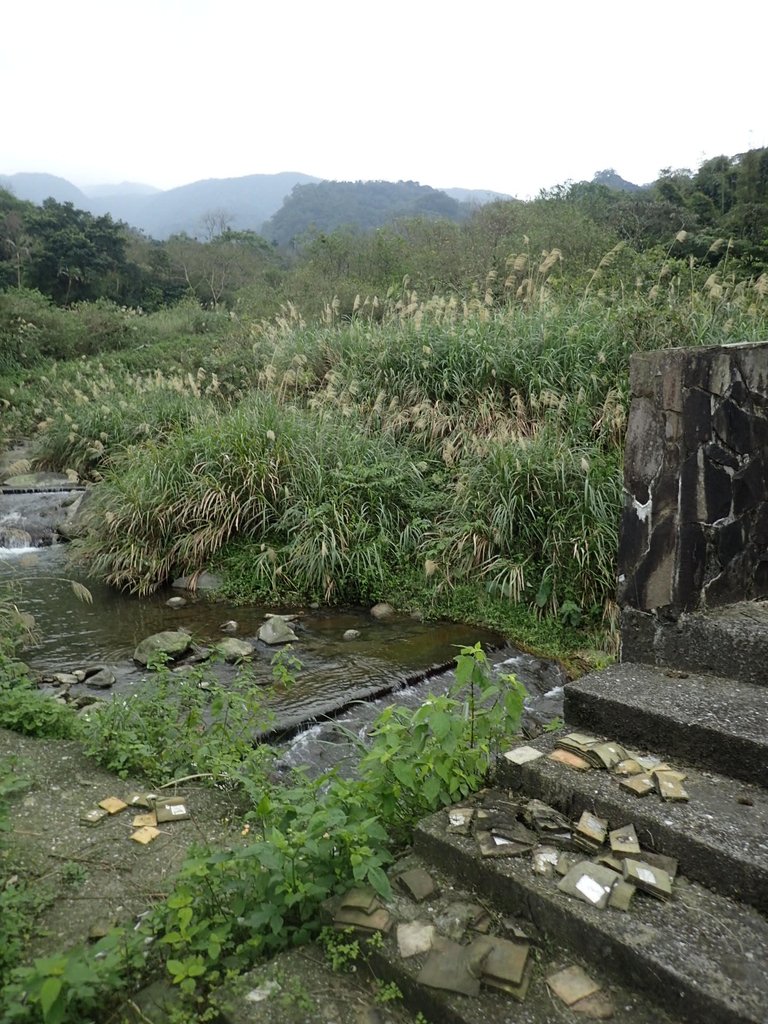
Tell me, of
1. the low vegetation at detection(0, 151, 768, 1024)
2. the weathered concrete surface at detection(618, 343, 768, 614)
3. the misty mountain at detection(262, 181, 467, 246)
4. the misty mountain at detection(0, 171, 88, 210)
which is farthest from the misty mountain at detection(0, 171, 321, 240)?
the weathered concrete surface at detection(618, 343, 768, 614)

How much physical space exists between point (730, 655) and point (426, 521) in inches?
128

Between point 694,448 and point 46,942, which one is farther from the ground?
point 694,448

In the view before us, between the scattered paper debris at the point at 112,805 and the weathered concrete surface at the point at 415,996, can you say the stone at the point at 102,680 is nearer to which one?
the scattered paper debris at the point at 112,805

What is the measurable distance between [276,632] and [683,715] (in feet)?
10.2

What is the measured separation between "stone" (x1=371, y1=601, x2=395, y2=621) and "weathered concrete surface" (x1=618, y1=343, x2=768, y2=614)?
2.42 m

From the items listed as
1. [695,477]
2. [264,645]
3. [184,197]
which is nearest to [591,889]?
[695,477]

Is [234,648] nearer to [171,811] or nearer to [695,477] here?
[171,811]

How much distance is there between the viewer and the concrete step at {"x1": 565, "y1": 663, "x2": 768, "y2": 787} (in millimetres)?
1930

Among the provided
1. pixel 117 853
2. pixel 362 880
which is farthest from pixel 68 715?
pixel 362 880

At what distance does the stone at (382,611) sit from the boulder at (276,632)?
63 centimetres

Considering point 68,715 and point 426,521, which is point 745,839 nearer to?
point 68,715

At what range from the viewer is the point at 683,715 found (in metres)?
2.07

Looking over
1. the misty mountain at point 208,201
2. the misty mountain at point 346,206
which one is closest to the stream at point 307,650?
the misty mountain at point 346,206

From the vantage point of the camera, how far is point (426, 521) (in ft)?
18.2
